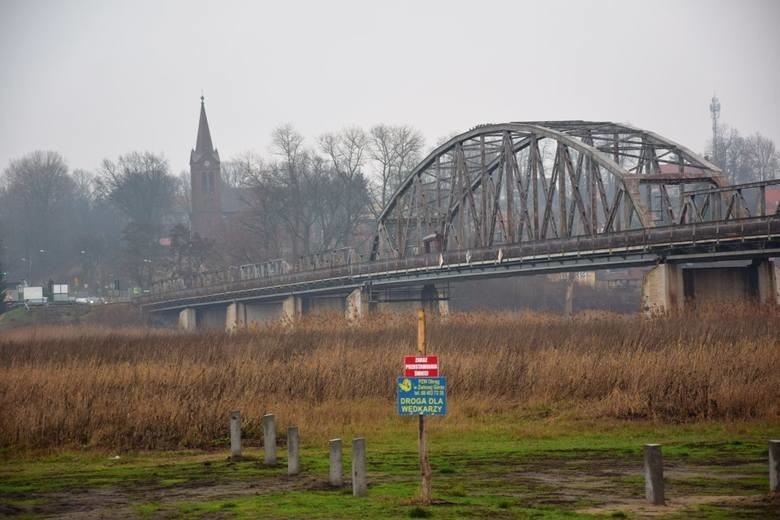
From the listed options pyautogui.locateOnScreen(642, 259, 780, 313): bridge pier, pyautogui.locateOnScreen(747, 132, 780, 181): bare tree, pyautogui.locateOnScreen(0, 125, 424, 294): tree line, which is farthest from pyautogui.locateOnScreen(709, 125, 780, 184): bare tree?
pyautogui.locateOnScreen(642, 259, 780, 313): bridge pier

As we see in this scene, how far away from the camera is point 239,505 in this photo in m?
19.6

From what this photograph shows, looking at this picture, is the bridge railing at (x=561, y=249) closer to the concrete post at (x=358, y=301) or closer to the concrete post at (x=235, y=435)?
the concrete post at (x=358, y=301)

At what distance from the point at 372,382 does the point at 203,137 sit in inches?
6232

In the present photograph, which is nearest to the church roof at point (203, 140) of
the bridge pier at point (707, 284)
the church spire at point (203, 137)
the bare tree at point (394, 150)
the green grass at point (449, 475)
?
the church spire at point (203, 137)

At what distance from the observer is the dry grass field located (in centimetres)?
2975

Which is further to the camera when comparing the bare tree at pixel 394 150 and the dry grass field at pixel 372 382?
the bare tree at pixel 394 150

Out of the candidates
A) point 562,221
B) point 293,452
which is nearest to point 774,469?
point 293,452

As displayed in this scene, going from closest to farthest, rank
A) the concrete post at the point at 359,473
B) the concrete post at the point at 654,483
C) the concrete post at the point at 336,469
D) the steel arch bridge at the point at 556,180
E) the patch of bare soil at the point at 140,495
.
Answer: the concrete post at the point at 654,483 → the concrete post at the point at 359,473 → the patch of bare soil at the point at 140,495 → the concrete post at the point at 336,469 → the steel arch bridge at the point at 556,180

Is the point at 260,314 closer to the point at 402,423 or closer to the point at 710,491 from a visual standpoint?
the point at 402,423

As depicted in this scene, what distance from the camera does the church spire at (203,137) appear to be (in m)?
187

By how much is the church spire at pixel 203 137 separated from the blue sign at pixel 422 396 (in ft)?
560

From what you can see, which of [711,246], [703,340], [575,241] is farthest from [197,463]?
[575,241]

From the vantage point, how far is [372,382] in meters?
36.0

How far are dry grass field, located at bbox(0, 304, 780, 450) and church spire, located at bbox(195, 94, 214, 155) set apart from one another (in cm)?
14374
